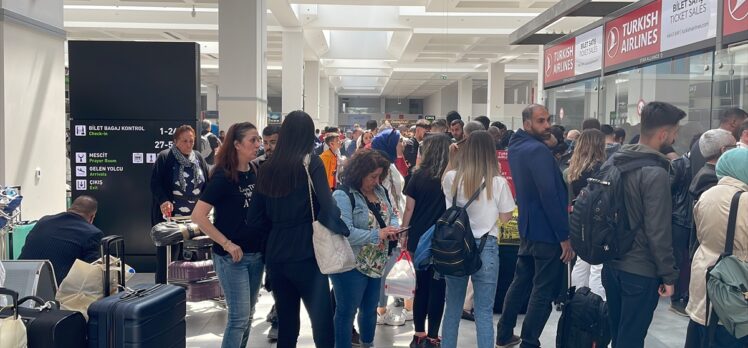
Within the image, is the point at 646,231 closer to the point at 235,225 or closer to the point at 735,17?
the point at 235,225

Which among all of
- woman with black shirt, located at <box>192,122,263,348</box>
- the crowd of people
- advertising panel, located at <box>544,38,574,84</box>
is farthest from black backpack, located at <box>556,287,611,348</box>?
advertising panel, located at <box>544,38,574,84</box>

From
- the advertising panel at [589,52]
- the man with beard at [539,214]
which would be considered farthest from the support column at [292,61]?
the man with beard at [539,214]

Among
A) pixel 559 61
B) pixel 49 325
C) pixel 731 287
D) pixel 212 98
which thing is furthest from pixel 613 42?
pixel 212 98

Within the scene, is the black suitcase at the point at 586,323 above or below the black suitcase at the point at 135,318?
below

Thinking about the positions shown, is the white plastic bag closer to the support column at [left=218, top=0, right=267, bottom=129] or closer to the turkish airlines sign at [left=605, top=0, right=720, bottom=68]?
the turkish airlines sign at [left=605, top=0, right=720, bottom=68]

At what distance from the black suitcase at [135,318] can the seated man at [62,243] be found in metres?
1.17

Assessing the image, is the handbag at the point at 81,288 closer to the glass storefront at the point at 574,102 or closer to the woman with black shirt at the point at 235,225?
the woman with black shirt at the point at 235,225

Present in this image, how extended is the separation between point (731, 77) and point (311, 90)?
74.5 feet

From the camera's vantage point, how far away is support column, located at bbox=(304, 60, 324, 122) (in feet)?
91.0

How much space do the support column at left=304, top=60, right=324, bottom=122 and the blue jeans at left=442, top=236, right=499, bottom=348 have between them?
76.7ft

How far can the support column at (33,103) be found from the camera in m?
6.05

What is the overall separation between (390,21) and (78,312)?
693 inches

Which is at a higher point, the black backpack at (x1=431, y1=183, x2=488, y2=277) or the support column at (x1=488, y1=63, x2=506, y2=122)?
the support column at (x1=488, y1=63, x2=506, y2=122)

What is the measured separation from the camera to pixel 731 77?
6145 millimetres
